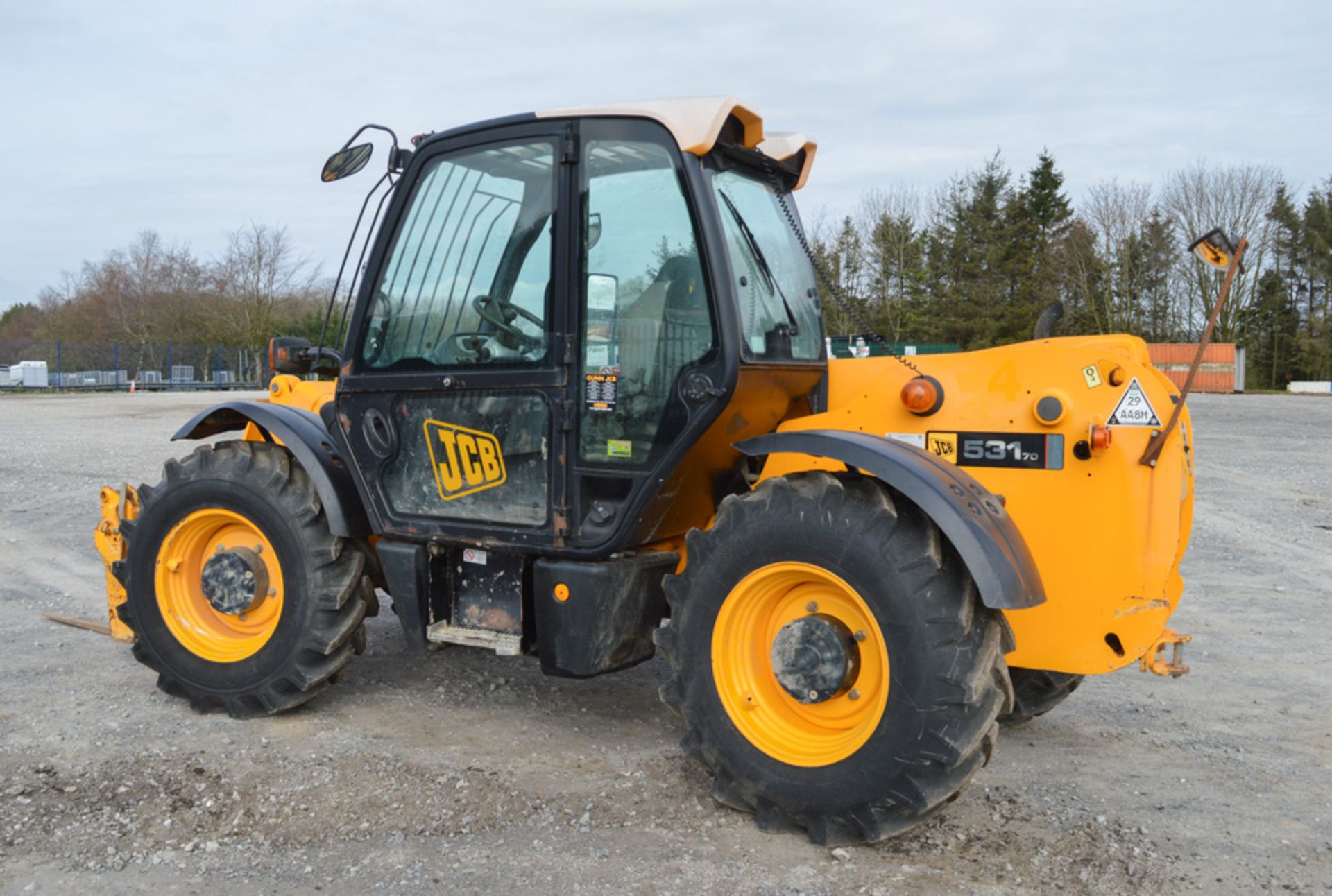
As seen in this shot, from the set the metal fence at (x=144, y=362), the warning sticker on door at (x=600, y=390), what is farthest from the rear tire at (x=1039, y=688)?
the metal fence at (x=144, y=362)

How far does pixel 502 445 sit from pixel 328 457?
1.01 meters

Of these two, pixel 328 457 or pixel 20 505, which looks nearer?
pixel 328 457

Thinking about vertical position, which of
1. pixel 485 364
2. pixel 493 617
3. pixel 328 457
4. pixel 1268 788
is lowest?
pixel 1268 788

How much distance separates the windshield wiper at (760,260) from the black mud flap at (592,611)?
1.07m

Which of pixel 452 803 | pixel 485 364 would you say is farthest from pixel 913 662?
pixel 485 364

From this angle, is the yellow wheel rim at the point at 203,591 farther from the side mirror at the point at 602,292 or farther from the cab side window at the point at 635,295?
the side mirror at the point at 602,292

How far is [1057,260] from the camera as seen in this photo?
131 feet

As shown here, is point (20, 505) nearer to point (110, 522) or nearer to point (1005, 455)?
point (110, 522)

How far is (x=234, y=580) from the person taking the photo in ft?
15.1

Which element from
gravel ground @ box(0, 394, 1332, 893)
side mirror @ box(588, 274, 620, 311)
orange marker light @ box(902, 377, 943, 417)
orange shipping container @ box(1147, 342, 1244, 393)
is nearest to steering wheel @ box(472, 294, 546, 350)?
side mirror @ box(588, 274, 620, 311)

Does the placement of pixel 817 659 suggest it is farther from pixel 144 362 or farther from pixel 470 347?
pixel 144 362

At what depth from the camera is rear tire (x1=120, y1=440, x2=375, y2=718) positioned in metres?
4.46

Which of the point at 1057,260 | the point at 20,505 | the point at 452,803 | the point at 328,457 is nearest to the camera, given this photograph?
the point at 452,803

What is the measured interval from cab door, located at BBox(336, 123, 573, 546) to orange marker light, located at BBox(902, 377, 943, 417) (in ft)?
4.11
